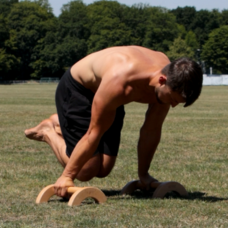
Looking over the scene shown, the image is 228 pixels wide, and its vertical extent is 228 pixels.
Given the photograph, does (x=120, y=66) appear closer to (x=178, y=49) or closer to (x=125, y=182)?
(x=125, y=182)

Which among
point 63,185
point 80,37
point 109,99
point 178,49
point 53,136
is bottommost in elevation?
point 63,185

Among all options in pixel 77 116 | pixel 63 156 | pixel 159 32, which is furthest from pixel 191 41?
pixel 77 116

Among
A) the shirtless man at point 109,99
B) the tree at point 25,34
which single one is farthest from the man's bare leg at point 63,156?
the tree at point 25,34

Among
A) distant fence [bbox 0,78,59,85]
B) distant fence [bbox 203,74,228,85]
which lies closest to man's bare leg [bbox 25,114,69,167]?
distant fence [bbox 203,74,228,85]

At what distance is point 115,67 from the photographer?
15.5 feet

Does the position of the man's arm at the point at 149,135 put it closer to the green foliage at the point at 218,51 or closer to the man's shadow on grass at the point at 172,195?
the man's shadow on grass at the point at 172,195

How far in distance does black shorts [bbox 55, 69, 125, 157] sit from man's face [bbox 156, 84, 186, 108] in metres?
0.89

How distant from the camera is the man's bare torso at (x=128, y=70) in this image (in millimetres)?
4648

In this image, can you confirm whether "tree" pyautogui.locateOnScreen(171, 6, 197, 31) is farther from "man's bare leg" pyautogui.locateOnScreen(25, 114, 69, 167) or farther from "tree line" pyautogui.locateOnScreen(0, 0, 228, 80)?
"man's bare leg" pyautogui.locateOnScreen(25, 114, 69, 167)

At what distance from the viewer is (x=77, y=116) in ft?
17.4

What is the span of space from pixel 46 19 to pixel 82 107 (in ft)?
382

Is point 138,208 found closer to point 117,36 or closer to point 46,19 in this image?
point 117,36

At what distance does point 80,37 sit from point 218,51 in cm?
2957

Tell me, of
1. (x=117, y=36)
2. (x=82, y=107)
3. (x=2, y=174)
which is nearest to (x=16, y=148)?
(x=2, y=174)
